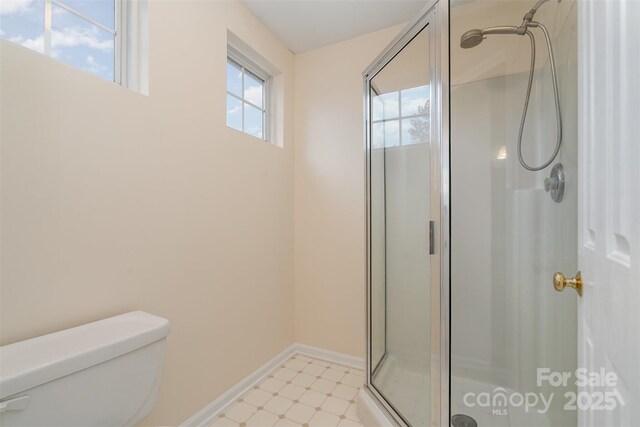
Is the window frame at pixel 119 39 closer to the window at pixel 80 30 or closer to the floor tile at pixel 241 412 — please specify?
the window at pixel 80 30

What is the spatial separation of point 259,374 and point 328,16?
2357mm

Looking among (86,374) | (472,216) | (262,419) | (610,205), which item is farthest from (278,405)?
(610,205)

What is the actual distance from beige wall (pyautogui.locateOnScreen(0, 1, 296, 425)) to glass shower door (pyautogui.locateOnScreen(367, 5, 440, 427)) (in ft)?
2.47

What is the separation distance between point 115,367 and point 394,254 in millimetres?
1302

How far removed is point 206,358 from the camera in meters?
1.47

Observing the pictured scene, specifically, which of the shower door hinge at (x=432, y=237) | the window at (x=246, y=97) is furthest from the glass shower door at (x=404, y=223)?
the window at (x=246, y=97)

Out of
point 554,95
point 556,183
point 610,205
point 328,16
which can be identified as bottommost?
point 610,205

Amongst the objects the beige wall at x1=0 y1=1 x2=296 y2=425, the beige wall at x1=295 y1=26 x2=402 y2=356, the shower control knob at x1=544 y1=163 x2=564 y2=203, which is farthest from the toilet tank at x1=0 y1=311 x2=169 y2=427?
the shower control knob at x1=544 y1=163 x2=564 y2=203

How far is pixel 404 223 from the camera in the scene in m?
1.50

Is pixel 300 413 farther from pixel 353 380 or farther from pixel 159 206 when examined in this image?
pixel 159 206

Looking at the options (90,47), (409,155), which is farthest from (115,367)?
(409,155)

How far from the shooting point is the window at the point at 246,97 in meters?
1.80

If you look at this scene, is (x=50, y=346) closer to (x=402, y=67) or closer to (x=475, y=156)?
(x=402, y=67)

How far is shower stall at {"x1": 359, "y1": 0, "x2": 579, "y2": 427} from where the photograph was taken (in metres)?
1.10
